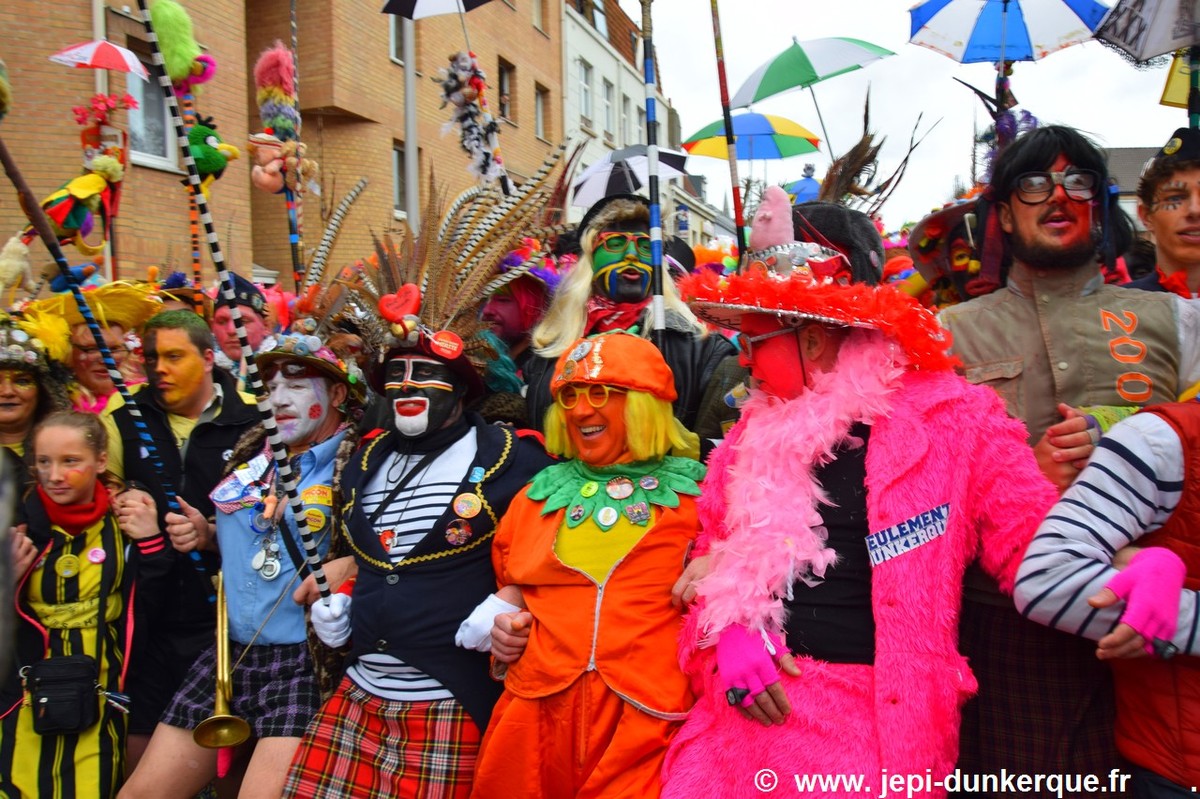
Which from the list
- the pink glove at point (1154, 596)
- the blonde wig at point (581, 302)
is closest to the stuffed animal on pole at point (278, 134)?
the blonde wig at point (581, 302)

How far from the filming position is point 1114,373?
216cm

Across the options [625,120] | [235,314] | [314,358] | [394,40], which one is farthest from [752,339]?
[625,120]

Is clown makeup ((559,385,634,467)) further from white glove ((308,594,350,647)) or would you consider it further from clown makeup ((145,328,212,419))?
clown makeup ((145,328,212,419))

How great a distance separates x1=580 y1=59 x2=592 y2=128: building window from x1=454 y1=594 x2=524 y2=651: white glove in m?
18.6

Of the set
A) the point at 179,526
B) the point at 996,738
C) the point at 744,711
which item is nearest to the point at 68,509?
the point at 179,526

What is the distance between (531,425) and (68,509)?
1.74 metres

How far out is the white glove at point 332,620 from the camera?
8.38 feet

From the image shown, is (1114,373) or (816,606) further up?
(1114,373)

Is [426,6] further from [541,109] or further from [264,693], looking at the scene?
[541,109]

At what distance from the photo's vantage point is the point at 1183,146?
2.46 m

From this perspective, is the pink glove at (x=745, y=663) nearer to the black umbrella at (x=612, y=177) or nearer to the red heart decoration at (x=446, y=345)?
the red heart decoration at (x=446, y=345)

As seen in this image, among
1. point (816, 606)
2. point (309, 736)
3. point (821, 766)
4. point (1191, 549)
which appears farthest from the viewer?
point (309, 736)

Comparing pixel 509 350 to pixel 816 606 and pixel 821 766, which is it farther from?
pixel 821 766

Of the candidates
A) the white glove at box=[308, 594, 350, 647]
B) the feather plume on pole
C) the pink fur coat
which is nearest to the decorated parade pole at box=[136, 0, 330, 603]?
the white glove at box=[308, 594, 350, 647]
